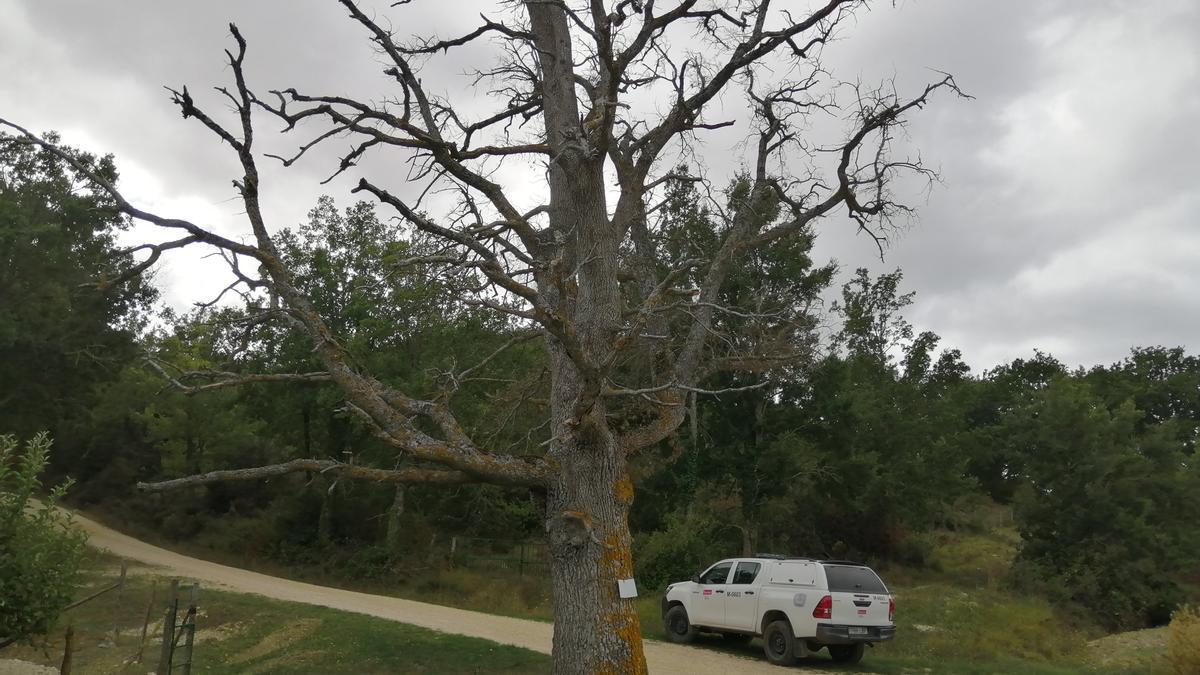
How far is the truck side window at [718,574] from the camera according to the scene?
50.5 feet

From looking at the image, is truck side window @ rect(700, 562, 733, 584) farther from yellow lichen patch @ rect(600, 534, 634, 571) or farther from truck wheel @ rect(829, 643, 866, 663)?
yellow lichen patch @ rect(600, 534, 634, 571)

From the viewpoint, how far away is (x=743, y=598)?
1467cm

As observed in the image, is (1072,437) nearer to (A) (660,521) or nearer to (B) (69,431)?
(A) (660,521)

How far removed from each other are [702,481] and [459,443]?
19.2 metres

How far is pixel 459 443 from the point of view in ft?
26.7

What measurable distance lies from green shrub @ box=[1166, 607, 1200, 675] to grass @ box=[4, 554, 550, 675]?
8938 mm

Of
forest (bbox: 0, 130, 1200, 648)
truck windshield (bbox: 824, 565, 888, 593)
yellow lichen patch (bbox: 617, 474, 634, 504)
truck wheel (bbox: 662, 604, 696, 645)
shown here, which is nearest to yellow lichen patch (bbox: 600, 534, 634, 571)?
yellow lichen patch (bbox: 617, 474, 634, 504)

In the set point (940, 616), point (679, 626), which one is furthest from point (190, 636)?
point (940, 616)

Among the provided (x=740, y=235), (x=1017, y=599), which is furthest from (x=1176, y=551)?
(x=740, y=235)

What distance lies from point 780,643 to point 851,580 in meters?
1.53

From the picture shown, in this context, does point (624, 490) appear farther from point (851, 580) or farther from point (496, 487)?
point (496, 487)

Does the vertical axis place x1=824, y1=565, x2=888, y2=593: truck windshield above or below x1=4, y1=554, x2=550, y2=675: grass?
above

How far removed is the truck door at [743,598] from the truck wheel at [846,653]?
1.35 metres

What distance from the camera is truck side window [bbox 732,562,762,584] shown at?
581 inches
